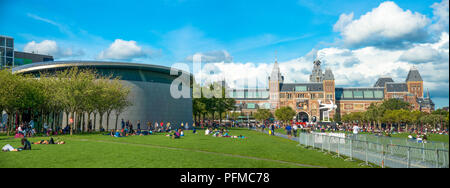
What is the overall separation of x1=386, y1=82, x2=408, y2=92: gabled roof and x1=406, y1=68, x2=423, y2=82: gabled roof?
139 inches

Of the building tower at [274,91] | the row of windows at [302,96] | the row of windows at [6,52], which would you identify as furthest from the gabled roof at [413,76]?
the row of windows at [6,52]

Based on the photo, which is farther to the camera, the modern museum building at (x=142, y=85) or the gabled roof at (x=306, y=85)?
the gabled roof at (x=306, y=85)

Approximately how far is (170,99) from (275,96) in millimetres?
107016

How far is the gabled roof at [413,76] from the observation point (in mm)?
152875

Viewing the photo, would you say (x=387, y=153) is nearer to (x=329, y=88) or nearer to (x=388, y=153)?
(x=388, y=153)

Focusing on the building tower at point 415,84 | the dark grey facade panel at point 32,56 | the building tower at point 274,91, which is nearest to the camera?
the building tower at point 415,84

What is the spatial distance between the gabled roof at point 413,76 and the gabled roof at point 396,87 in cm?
352

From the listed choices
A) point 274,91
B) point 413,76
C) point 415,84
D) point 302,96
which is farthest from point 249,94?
point 415,84

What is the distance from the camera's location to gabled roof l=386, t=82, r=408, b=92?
154125 millimetres

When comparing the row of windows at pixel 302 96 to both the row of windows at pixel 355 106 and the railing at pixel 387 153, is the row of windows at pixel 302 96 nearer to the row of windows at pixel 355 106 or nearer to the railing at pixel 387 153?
the row of windows at pixel 355 106
